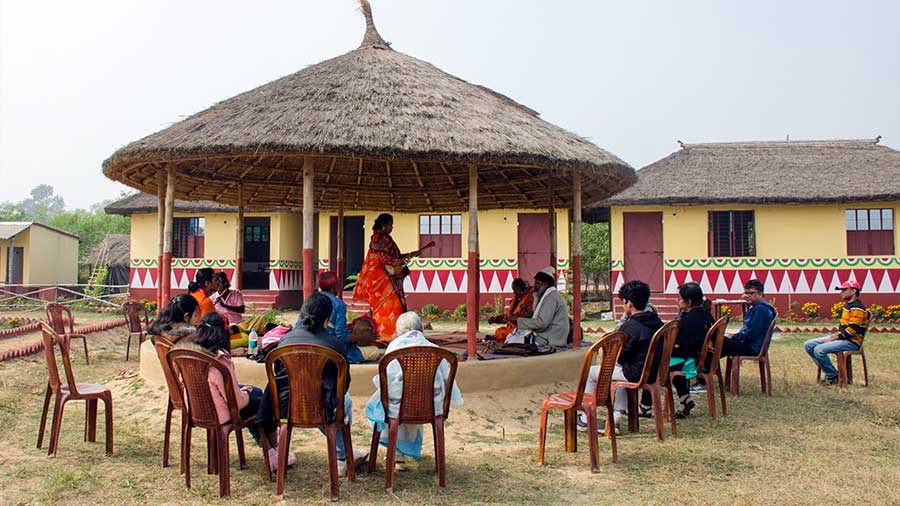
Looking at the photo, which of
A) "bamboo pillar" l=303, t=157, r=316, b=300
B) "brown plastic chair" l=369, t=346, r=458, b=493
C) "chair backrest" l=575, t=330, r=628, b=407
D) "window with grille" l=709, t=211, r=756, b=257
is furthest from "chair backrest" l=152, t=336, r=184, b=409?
"window with grille" l=709, t=211, r=756, b=257

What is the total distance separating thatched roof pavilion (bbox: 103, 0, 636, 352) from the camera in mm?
7301

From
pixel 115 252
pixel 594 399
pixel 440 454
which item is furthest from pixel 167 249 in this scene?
pixel 115 252

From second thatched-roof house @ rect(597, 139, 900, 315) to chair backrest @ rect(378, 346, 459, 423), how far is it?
14.9m

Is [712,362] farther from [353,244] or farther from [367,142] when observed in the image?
[353,244]

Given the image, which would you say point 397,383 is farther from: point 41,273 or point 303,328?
point 41,273

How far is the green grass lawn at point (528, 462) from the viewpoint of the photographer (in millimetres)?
4648

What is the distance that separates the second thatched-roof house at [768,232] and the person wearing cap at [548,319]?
36.4 ft

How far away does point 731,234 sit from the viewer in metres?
19.4

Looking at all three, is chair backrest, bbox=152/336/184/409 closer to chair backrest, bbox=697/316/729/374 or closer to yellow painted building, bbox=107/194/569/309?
chair backrest, bbox=697/316/729/374

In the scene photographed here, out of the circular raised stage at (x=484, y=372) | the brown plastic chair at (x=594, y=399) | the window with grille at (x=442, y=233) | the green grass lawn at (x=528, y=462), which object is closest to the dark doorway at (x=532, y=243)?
the window with grille at (x=442, y=233)

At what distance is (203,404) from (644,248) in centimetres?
1659

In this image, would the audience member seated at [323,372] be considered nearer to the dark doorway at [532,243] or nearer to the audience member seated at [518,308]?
the audience member seated at [518,308]

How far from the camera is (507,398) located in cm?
732

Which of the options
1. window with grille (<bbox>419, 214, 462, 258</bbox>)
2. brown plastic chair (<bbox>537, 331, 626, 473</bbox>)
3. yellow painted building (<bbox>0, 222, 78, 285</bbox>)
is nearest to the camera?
brown plastic chair (<bbox>537, 331, 626, 473</bbox>)
